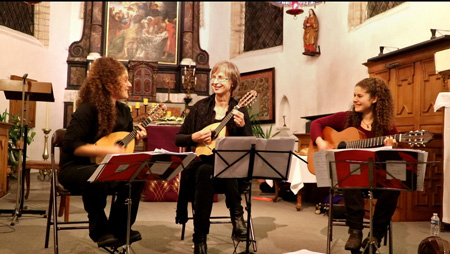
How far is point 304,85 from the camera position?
11.1m

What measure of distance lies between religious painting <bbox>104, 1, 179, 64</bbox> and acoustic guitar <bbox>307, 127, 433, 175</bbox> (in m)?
10.4

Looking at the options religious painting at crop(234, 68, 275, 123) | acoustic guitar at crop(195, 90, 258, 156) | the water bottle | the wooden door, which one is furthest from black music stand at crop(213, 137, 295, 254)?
religious painting at crop(234, 68, 275, 123)

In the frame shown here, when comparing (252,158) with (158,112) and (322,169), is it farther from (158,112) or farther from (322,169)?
(158,112)

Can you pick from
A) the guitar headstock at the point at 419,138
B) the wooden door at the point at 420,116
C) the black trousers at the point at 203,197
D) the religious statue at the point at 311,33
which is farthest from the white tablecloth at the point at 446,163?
the religious statue at the point at 311,33

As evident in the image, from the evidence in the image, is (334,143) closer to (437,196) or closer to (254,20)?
(437,196)

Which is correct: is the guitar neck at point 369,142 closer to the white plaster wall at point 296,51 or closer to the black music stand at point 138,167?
the black music stand at point 138,167

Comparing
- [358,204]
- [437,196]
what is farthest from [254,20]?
[358,204]

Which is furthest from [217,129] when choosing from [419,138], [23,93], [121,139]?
[23,93]

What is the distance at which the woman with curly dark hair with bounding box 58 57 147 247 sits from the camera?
321 cm

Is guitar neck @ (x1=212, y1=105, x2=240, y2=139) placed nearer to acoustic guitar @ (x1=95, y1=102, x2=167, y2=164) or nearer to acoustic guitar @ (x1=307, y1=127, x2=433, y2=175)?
acoustic guitar @ (x1=95, y1=102, x2=167, y2=164)

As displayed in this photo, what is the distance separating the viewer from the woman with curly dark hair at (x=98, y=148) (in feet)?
10.5

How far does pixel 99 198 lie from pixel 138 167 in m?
0.53

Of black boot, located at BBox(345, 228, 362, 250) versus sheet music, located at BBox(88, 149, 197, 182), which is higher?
sheet music, located at BBox(88, 149, 197, 182)

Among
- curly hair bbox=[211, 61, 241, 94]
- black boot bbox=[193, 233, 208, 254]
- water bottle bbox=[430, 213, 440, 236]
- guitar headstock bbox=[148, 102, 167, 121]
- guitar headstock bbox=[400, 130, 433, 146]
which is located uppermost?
curly hair bbox=[211, 61, 241, 94]
